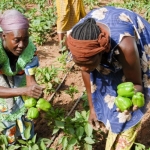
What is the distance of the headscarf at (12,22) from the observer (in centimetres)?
221

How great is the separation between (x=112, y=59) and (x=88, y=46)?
0.31 m

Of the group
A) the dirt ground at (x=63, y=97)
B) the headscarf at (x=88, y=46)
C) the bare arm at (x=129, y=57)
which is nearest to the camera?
the headscarf at (x=88, y=46)

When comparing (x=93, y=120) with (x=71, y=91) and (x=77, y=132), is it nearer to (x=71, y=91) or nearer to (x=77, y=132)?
(x=77, y=132)

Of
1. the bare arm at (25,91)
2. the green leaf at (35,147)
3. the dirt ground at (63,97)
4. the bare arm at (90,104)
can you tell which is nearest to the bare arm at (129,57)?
the bare arm at (90,104)

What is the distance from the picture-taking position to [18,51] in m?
2.29

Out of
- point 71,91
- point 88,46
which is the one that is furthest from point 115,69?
point 71,91

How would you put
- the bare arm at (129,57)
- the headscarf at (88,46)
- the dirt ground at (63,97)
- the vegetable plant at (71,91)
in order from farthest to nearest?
the vegetable plant at (71,91)
the dirt ground at (63,97)
the bare arm at (129,57)
the headscarf at (88,46)

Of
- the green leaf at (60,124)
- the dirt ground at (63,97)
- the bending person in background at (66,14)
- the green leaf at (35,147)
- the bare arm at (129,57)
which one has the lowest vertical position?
the dirt ground at (63,97)

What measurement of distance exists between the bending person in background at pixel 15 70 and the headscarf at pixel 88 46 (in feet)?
1.55

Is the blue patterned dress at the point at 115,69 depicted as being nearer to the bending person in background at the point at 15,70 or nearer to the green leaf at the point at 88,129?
the green leaf at the point at 88,129

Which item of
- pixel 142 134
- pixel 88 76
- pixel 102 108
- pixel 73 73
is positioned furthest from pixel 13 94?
pixel 73 73

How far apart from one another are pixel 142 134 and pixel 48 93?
1.32 metres

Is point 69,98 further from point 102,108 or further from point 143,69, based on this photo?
point 143,69

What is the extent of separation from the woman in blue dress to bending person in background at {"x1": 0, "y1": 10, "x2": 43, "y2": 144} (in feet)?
1.40
